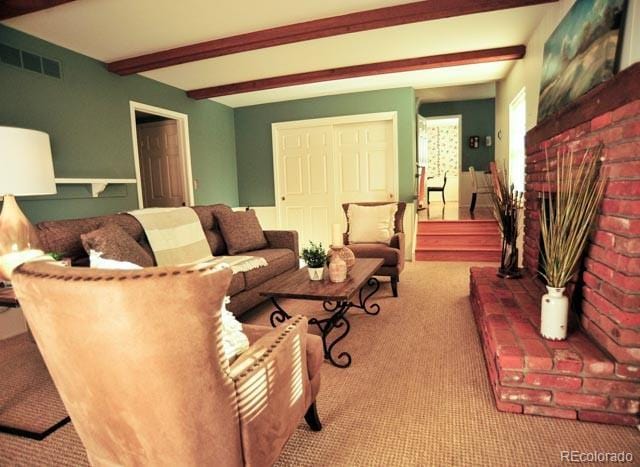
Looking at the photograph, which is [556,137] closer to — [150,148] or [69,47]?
[69,47]

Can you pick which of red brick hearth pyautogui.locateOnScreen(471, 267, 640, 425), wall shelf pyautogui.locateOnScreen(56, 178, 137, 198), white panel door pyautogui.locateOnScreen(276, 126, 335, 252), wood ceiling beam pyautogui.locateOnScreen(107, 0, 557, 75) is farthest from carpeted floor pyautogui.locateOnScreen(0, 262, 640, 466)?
white panel door pyautogui.locateOnScreen(276, 126, 335, 252)

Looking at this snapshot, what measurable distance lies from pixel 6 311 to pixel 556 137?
4101 mm

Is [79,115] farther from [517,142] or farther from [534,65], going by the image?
[517,142]

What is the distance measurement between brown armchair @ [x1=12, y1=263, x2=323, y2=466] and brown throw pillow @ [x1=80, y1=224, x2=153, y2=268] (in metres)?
1.48

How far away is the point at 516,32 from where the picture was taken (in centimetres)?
352

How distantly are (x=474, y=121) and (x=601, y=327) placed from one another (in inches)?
306

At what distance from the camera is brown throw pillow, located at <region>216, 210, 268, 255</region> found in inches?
145

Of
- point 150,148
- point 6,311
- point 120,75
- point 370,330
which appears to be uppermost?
point 120,75

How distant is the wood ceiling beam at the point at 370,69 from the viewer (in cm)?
397

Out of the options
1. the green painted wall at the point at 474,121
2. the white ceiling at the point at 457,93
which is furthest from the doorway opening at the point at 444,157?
the white ceiling at the point at 457,93

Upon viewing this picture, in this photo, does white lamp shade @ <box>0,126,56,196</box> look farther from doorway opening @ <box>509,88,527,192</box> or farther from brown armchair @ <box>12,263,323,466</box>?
doorway opening @ <box>509,88,527,192</box>

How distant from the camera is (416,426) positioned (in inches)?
65.4

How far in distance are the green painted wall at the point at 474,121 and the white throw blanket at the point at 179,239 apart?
694 centimetres

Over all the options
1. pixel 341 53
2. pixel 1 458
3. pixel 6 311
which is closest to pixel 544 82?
pixel 341 53
